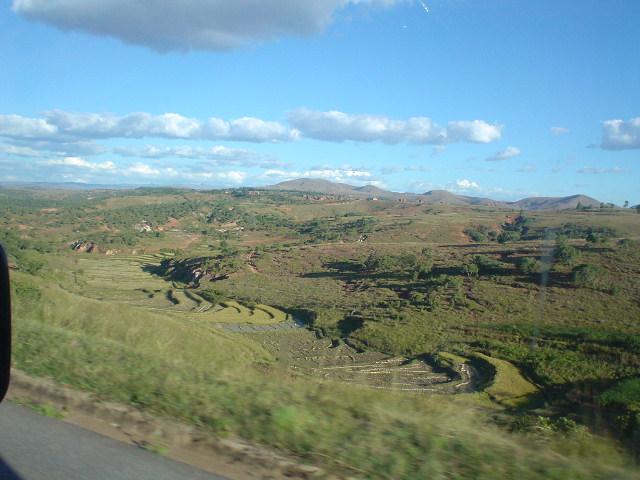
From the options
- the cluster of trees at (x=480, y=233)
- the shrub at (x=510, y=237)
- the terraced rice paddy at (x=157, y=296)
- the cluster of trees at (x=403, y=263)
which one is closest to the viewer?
the terraced rice paddy at (x=157, y=296)

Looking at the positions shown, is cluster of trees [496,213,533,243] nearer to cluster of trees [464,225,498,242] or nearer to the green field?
the green field

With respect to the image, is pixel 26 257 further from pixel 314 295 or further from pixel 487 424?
pixel 487 424

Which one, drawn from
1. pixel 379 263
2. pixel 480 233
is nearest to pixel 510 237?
pixel 480 233

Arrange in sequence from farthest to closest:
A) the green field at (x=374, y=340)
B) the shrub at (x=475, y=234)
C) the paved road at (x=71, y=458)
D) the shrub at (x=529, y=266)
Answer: the shrub at (x=475, y=234)
the shrub at (x=529, y=266)
the green field at (x=374, y=340)
the paved road at (x=71, y=458)

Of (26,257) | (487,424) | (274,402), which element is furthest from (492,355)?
(26,257)

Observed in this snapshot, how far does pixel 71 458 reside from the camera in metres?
4.01

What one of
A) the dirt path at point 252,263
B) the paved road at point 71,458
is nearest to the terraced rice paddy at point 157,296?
the dirt path at point 252,263

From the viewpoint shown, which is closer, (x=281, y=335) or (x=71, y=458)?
(x=71, y=458)

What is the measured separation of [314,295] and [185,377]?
28622 mm

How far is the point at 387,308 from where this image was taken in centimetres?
2917

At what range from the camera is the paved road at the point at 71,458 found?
3766mm

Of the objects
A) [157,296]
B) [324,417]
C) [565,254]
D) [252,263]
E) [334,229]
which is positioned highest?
[565,254]

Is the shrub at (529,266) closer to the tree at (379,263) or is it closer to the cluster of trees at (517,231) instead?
the tree at (379,263)

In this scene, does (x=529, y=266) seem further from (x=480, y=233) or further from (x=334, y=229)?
(x=334, y=229)
